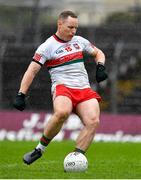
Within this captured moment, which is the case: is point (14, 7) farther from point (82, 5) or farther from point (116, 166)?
point (116, 166)

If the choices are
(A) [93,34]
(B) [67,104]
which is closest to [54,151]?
(B) [67,104]

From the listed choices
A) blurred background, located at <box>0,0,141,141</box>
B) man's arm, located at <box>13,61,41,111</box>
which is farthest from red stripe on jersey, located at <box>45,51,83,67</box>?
blurred background, located at <box>0,0,141,141</box>

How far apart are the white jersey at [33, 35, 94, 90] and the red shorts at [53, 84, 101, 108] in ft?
0.20

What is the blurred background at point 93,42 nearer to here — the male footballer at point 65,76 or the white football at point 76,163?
the male footballer at point 65,76

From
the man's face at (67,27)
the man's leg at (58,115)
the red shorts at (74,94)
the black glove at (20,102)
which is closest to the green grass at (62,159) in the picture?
the man's leg at (58,115)

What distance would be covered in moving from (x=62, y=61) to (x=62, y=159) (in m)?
3.55

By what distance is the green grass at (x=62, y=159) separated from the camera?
40.5 ft

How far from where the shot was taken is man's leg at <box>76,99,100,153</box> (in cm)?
1295

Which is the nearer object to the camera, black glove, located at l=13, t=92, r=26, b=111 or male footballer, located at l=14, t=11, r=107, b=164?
male footballer, located at l=14, t=11, r=107, b=164

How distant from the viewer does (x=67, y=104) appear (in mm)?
12992

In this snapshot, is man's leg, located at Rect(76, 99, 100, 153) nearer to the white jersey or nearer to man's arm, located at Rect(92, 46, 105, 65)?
the white jersey

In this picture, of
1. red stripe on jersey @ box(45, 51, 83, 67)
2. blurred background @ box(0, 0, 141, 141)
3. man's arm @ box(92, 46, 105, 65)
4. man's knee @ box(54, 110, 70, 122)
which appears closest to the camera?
man's knee @ box(54, 110, 70, 122)

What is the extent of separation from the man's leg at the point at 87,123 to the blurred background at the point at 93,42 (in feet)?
41.4

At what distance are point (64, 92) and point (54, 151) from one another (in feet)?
20.3
